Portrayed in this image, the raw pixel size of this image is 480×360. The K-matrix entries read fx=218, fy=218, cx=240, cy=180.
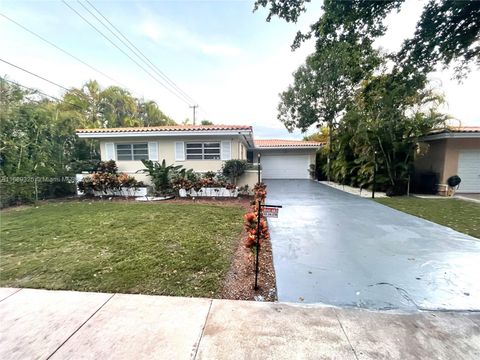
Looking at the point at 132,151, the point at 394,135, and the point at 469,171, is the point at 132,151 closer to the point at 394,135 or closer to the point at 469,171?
the point at 394,135

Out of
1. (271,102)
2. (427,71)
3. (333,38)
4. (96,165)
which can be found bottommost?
(96,165)

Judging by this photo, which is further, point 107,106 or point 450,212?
point 107,106

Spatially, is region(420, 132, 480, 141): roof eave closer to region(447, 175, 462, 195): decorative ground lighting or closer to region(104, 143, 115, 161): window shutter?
region(447, 175, 462, 195): decorative ground lighting

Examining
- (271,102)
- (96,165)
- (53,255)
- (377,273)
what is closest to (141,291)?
(53,255)

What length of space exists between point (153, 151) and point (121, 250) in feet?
25.8

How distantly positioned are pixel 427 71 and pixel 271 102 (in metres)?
16.3

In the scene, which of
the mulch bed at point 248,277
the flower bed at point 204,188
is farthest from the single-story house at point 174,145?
the mulch bed at point 248,277

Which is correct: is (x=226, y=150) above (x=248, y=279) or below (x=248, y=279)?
above

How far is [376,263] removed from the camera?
361 cm

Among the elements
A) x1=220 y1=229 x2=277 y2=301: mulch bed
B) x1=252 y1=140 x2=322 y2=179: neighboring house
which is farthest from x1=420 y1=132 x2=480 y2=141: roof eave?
x1=220 y1=229 x2=277 y2=301: mulch bed

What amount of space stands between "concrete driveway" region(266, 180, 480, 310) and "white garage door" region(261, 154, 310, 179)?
13.0m

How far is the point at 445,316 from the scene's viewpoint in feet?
7.82

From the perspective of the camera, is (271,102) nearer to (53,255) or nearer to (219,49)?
(219,49)

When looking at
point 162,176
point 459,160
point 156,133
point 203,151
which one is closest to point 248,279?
point 162,176
